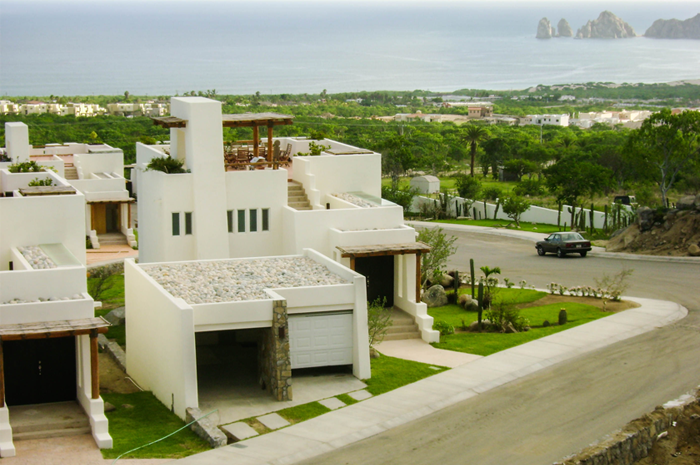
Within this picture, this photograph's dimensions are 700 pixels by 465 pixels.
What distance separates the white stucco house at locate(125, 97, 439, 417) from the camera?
2225 cm

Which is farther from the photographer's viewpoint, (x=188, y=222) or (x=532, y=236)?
(x=532, y=236)

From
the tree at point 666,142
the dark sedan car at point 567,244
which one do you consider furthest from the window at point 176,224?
the tree at point 666,142

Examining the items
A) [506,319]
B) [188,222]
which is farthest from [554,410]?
[188,222]

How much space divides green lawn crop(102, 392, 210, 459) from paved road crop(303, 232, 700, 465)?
9.90ft

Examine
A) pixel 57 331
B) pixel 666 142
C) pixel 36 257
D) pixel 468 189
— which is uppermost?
pixel 666 142

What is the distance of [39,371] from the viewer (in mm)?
21797

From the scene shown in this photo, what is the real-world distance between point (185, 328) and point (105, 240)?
28840 mm

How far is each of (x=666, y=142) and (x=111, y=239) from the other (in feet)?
107

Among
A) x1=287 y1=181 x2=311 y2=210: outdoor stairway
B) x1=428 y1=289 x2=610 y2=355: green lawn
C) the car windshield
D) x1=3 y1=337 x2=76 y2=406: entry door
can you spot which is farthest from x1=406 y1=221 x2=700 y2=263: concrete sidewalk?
x1=3 y1=337 x2=76 y2=406: entry door

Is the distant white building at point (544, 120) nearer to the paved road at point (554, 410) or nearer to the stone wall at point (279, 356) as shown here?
the paved road at point (554, 410)

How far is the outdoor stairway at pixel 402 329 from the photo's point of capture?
93.1 feet

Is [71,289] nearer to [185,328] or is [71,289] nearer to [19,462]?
[185,328]

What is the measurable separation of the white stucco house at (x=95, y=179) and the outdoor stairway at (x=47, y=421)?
2564 centimetres

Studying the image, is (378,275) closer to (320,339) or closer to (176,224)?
(320,339)
